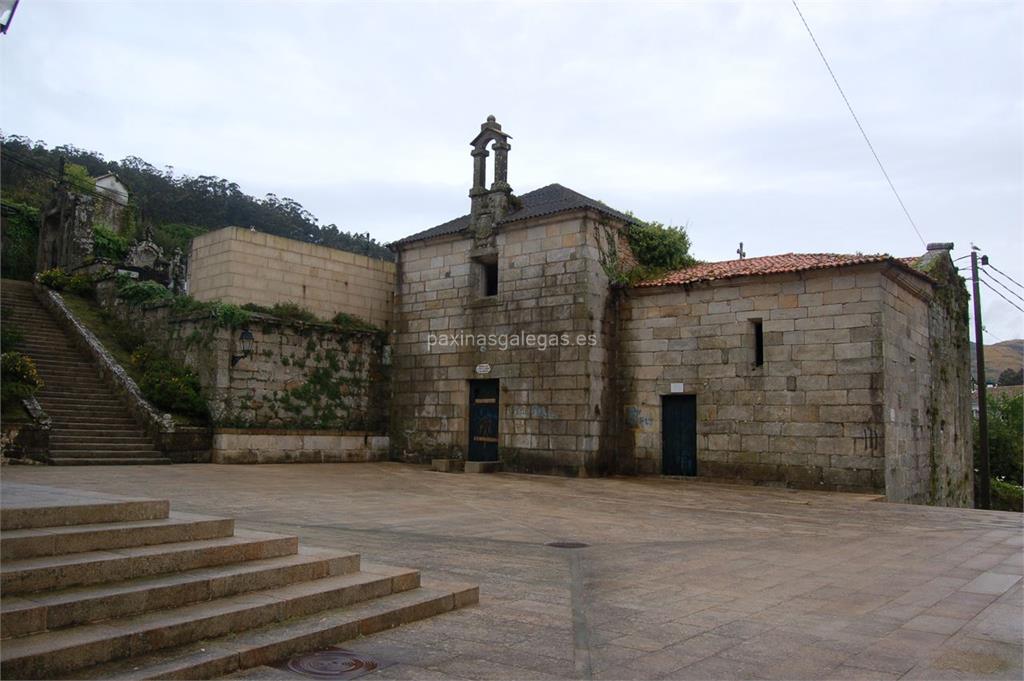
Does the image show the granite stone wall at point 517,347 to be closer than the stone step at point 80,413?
No

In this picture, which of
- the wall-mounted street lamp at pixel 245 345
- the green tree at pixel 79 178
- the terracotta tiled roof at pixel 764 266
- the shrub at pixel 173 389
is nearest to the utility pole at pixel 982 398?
the terracotta tiled roof at pixel 764 266

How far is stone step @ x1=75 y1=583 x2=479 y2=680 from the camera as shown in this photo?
3537 millimetres

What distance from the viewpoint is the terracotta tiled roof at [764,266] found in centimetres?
1466

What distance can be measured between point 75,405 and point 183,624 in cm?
1425

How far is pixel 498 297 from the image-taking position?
1842 cm

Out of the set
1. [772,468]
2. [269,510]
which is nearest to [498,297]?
[772,468]

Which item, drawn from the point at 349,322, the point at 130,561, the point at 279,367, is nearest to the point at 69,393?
the point at 279,367

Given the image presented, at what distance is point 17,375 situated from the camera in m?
15.2

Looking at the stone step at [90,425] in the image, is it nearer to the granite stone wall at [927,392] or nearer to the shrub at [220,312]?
the shrub at [220,312]

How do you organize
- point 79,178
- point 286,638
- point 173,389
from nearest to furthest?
1. point 286,638
2. point 173,389
3. point 79,178

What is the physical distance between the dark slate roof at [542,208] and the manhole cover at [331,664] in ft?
45.2

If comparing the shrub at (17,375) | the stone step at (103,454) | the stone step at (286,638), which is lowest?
the stone step at (286,638)

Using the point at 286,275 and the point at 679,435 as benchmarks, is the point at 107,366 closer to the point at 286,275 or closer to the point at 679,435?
the point at 286,275

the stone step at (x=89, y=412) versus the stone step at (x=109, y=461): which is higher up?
the stone step at (x=89, y=412)
